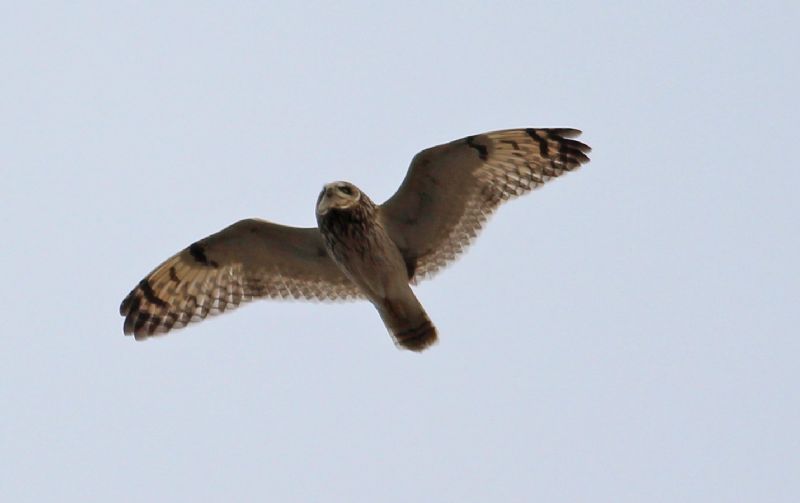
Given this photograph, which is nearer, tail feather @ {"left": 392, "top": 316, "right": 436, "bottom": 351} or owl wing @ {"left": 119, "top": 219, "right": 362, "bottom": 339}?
tail feather @ {"left": 392, "top": 316, "right": 436, "bottom": 351}

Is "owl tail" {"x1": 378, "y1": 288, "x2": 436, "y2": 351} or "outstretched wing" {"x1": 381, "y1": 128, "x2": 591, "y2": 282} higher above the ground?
"outstretched wing" {"x1": 381, "y1": 128, "x2": 591, "y2": 282}

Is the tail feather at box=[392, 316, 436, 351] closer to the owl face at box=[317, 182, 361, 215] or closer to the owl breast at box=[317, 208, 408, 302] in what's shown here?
the owl breast at box=[317, 208, 408, 302]

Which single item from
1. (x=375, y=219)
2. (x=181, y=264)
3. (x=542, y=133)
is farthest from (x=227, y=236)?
(x=542, y=133)

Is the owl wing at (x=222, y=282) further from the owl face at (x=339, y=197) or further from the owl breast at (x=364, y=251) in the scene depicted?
the owl face at (x=339, y=197)

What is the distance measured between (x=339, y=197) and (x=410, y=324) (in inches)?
45.4

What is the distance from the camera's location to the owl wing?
33.8ft

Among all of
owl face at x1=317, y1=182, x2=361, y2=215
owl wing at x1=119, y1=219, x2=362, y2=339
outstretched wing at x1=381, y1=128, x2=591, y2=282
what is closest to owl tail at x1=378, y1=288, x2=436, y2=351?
outstretched wing at x1=381, y1=128, x2=591, y2=282

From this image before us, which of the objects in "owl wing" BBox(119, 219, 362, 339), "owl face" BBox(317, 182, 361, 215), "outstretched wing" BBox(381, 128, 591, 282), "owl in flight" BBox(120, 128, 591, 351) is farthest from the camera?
"owl wing" BBox(119, 219, 362, 339)

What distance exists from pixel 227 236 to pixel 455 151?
196 centimetres

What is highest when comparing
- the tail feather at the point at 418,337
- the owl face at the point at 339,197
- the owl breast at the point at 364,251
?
the owl face at the point at 339,197

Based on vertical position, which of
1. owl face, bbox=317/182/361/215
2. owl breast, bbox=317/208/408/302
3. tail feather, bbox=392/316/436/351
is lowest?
tail feather, bbox=392/316/436/351

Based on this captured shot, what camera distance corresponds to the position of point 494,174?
10.0 m

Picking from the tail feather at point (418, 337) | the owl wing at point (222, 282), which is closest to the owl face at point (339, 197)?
the owl wing at point (222, 282)

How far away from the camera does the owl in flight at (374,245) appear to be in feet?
31.8
